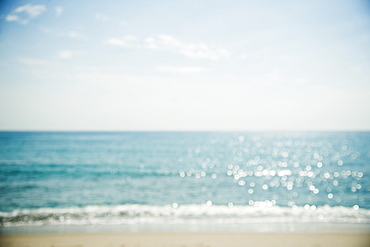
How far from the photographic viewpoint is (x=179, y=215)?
10023 mm

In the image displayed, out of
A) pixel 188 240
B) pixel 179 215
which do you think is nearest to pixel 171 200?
pixel 179 215

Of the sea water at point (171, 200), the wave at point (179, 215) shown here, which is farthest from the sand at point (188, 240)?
the wave at point (179, 215)

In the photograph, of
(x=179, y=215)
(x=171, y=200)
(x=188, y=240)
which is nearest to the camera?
(x=188, y=240)

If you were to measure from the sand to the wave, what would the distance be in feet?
5.15

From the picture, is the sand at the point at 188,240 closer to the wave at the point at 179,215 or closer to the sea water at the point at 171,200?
the sea water at the point at 171,200

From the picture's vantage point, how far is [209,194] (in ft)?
46.6

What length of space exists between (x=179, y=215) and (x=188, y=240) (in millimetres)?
2896

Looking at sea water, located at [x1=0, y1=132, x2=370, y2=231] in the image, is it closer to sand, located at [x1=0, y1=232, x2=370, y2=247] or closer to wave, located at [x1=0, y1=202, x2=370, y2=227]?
wave, located at [x1=0, y1=202, x2=370, y2=227]

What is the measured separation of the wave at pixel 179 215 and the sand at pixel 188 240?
1571 millimetres

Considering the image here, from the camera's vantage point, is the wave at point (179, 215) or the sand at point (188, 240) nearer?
the sand at point (188, 240)

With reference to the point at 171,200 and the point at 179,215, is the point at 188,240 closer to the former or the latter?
the point at 179,215

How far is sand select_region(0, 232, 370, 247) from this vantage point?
6.96 m

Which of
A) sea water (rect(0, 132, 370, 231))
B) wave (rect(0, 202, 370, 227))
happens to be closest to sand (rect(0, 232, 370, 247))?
sea water (rect(0, 132, 370, 231))

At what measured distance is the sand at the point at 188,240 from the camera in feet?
22.9
